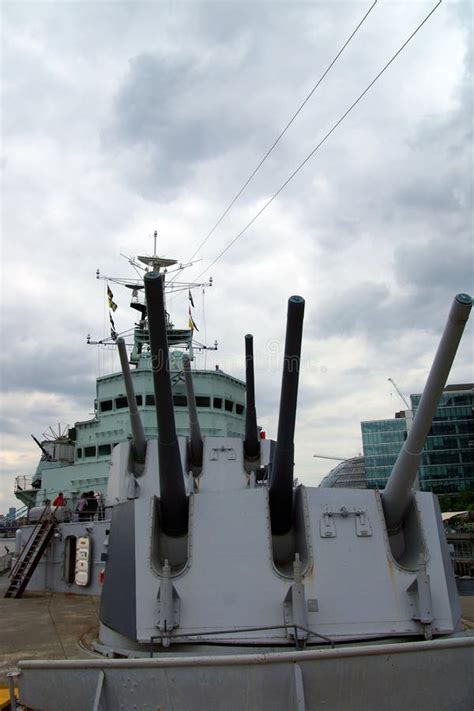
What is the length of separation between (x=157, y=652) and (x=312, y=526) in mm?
1507

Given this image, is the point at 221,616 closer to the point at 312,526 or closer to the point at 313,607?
the point at 313,607

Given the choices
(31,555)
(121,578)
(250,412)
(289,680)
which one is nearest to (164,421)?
(121,578)

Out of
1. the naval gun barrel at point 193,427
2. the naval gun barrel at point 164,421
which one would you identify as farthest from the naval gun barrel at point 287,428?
the naval gun barrel at point 193,427

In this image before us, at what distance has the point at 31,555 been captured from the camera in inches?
479

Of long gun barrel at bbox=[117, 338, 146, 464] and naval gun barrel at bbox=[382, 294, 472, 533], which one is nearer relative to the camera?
naval gun barrel at bbox=[382, 294, 472, 533]

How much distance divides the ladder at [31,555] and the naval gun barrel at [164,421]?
7835mm

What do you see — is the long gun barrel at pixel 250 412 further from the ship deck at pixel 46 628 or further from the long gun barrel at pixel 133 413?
the ship deck at pixel 46 628

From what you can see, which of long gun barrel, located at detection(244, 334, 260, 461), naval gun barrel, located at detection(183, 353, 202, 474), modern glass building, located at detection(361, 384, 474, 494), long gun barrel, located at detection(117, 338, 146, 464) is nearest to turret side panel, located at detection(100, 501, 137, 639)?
long gun barrel, located at detection(117, 338, 146, 464)

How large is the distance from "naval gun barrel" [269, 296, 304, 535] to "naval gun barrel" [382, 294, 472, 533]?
86 cm

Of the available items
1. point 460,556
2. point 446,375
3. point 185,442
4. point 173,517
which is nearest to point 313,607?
point 173,517

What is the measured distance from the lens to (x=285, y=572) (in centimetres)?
468

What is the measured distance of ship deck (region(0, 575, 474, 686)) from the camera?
209 inches

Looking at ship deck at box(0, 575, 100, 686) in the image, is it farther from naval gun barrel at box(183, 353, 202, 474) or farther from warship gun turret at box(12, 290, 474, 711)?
naval gun barrel at box(183, 353, 202, 474)

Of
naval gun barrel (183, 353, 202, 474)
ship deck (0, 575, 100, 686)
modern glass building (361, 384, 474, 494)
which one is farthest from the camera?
modern glass building (361, 384, 474, 494)
